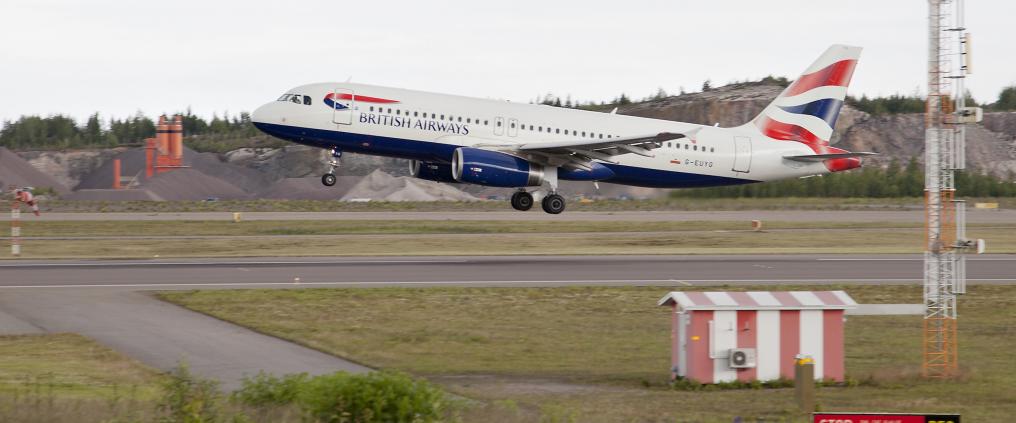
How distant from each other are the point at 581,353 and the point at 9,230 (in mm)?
37900

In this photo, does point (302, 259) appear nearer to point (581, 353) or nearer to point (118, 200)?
point (581, 353)

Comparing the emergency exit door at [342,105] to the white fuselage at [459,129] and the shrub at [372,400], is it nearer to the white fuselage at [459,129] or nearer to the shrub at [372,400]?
the white fuselage at [459,129]

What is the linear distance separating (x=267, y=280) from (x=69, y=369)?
13682 millimetres

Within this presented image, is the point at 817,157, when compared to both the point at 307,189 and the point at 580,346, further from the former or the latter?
the point at 307,189

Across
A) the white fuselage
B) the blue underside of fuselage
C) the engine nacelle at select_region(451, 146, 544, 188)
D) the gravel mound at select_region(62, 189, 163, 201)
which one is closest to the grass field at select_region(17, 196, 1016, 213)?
the gravel mound at select_region(62, 189, 163, 201)

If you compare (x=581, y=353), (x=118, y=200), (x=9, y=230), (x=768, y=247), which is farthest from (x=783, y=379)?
(x=118, y=200)

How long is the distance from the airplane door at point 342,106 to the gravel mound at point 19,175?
184 ft

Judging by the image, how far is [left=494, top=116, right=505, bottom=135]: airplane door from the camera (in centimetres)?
4359

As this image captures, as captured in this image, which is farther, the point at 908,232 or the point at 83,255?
the point at 908,232

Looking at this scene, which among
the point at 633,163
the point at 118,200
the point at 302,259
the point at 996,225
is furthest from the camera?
the point at 118,200

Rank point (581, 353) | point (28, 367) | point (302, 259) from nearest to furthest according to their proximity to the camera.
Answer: point (28, 367)
point (581, 353)
point (302, 259)

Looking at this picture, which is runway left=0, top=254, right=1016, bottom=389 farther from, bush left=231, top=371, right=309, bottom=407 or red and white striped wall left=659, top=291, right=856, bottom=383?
red and white striped wall left=659, top=291, right=856, bottom=383

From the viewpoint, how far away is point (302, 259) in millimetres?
40281

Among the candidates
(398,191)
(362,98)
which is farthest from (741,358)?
(398,191)
